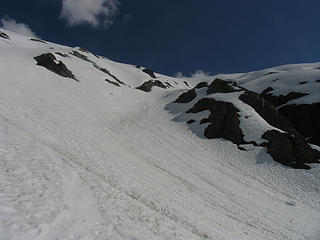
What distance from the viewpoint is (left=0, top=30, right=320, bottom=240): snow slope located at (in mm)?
6984

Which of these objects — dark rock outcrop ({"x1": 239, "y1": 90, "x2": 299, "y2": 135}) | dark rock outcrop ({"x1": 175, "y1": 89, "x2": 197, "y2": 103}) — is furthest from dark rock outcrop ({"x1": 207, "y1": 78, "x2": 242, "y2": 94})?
dark rock outcrop ({"x1": 239, "y1": 90, "x2": 299, "y2": 135})

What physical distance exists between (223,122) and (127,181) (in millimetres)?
18005

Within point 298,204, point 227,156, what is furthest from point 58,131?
point 298,204

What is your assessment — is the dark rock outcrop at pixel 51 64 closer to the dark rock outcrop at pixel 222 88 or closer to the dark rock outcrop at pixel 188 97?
the dark rock outcrop at pixel 188 97

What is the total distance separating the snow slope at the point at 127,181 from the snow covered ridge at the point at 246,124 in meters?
1.28

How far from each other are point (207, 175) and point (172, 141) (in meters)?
7.15

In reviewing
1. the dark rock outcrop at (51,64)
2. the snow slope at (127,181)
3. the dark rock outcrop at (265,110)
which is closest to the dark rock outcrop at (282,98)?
the dark rock outcrop at (265,110)

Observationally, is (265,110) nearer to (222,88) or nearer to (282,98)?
(222,88)

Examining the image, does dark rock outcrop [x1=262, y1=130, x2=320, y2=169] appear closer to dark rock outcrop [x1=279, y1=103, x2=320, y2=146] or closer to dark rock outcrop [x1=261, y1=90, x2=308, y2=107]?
dark rock outcrop [x1=279, y1=103, x2=320, y2=146]

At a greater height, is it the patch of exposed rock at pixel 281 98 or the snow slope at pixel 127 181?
the patch of exposed rock at pixel 281 98

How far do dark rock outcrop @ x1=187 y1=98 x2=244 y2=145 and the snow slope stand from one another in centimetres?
129

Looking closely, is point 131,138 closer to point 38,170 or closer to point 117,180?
point 117,180

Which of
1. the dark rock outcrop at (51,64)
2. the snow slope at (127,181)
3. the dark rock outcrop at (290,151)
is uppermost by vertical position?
the dark rock outcrop at (51,64)

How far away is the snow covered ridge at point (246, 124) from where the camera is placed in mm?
20656
